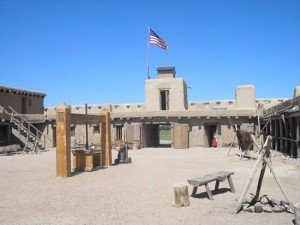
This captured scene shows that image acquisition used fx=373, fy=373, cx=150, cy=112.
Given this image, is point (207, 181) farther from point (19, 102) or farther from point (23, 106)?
point (23, 106)

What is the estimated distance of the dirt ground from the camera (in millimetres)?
7699

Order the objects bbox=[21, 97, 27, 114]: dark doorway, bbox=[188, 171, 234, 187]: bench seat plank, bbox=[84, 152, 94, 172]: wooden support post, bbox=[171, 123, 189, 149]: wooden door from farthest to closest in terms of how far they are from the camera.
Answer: bbox=[21, 97, 27, 114]: dark doorway
bbox=[171, 123, 189, 149]: wooden door
bbox=[84, 152, 94, 172]: wooden support post
bbox=[188, 171, 234, 187]: bench seat plank

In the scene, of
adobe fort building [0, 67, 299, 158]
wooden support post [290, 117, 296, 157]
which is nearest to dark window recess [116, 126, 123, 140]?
adobe fort building [0, 67, 299, 158]

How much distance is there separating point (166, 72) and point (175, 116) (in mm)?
5324

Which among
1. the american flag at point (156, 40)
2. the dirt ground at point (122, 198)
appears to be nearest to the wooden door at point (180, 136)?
the american flag at point (156, 40)

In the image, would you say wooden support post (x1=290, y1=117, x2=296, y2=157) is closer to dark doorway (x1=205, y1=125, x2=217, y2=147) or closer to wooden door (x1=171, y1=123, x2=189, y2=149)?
dark doorway (x1=205, y1=125, x2=217, y2=147)

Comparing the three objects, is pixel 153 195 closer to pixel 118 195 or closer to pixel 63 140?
pixel 118 195

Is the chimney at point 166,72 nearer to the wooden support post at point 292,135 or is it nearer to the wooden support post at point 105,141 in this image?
the wooden support post at point 292,135

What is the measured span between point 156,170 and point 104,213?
23.4ft

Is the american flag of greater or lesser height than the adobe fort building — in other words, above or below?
above

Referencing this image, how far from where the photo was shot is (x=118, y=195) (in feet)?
33.4

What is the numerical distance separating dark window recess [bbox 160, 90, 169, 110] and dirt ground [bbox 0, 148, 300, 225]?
1705 cm

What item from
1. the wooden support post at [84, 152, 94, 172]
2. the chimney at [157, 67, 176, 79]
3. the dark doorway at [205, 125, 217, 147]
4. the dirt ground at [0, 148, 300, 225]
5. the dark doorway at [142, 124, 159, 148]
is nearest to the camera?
the dirt ground at [0, 148, 300, 225]

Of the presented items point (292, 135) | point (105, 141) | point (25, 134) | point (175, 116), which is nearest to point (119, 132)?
point (175, 116)
